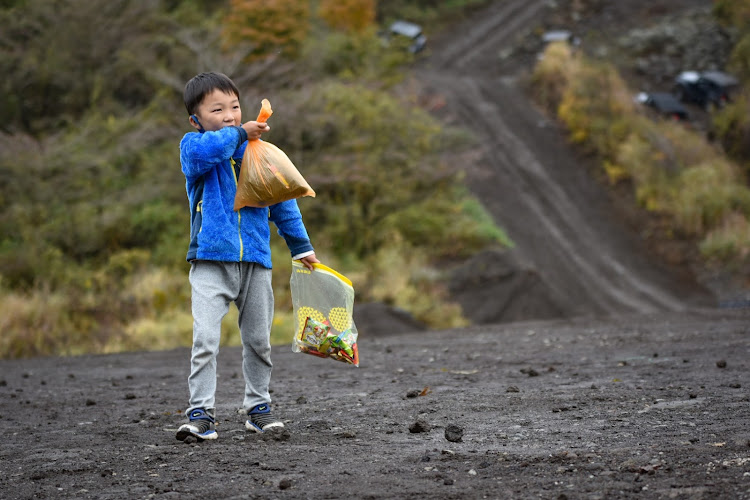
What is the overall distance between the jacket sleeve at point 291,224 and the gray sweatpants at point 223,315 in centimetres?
25

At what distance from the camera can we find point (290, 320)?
14.0 metres

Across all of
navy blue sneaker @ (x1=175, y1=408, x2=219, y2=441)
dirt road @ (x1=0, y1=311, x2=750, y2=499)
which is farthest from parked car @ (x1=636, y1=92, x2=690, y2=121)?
navy blue sneaker @ (x1=175, y1=408, x2=219, y2=441)

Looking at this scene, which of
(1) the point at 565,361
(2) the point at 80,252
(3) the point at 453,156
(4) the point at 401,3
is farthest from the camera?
(4) the point at 401,3

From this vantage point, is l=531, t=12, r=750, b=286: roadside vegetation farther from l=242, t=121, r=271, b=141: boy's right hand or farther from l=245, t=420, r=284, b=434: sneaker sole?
l=242, t=121, r=271, b=141: boy's right hand

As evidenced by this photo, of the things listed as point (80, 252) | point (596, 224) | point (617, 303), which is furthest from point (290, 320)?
point (596, 224)

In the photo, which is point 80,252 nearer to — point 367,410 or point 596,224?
point 367,410

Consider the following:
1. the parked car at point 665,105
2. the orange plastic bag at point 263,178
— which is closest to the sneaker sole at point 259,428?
the orange plastic bag at point 263,178

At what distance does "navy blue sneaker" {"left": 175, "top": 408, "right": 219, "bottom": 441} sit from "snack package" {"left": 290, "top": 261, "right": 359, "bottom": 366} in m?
0.68

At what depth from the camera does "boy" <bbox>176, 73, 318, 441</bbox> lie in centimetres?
452

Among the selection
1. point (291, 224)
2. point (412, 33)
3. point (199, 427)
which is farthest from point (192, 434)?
point (412, 33)

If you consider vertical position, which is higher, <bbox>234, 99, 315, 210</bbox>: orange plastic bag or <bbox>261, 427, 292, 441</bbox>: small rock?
<bbox>234, 99, 315, 210</bbox>: orange plastic bag

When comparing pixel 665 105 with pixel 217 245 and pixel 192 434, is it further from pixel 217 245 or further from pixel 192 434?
pixel 192 434

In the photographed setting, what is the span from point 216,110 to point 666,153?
24.4 meters

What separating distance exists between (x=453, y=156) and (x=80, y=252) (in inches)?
411
